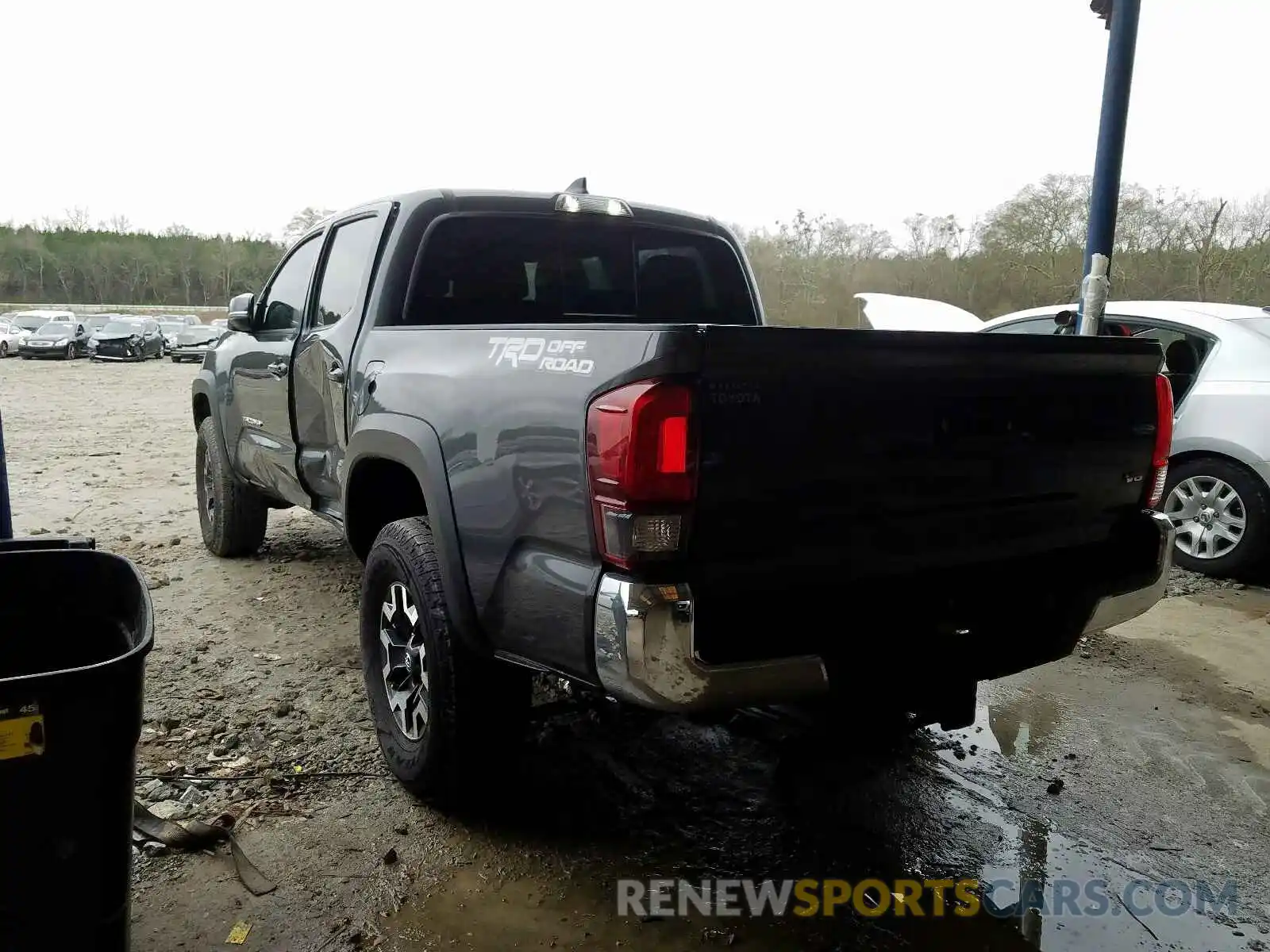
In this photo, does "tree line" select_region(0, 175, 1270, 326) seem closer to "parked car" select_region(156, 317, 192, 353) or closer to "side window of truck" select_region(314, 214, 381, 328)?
"side window of truck" select_region(314, 214, 381, 328)

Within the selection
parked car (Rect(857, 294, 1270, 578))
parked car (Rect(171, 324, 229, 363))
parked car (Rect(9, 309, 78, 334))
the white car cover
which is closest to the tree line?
the white car cover

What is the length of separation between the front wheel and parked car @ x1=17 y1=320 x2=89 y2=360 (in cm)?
3340

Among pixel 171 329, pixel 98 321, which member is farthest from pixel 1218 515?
pixel 171 329

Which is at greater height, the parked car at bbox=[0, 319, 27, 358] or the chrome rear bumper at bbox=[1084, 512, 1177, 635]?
the chrome rear bumper at bbox=[1084, 512, 1177, 635]

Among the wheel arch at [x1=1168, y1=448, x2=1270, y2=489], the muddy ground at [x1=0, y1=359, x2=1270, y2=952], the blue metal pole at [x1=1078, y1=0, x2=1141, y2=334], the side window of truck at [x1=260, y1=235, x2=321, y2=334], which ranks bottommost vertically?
the muddy ground at [x1=0, y1=359, x2=1270, y2=952]

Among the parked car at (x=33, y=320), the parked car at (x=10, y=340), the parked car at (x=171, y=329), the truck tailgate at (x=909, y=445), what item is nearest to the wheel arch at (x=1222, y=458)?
the truck tailgate at (x=909, y=445)

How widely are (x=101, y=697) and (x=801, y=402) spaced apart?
5.38 feet

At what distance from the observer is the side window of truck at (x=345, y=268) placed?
379 cm

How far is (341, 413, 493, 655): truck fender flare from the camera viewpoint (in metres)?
2.66

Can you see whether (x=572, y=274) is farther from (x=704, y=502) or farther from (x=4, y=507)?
(x=4, y=507)

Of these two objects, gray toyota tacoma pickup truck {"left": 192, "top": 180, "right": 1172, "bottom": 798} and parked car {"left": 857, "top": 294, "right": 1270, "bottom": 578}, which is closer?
gray toyota tacoma pickup truck {"left": 192, "top": 180, "right": 1172, "bottom": 798}

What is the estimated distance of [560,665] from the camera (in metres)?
2.34

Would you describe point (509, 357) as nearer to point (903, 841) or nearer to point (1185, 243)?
point (903, 841)

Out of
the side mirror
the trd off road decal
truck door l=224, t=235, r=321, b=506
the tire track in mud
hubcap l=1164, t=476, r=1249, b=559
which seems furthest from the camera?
hubcap l=1164, t=476, r=1249, b=559
